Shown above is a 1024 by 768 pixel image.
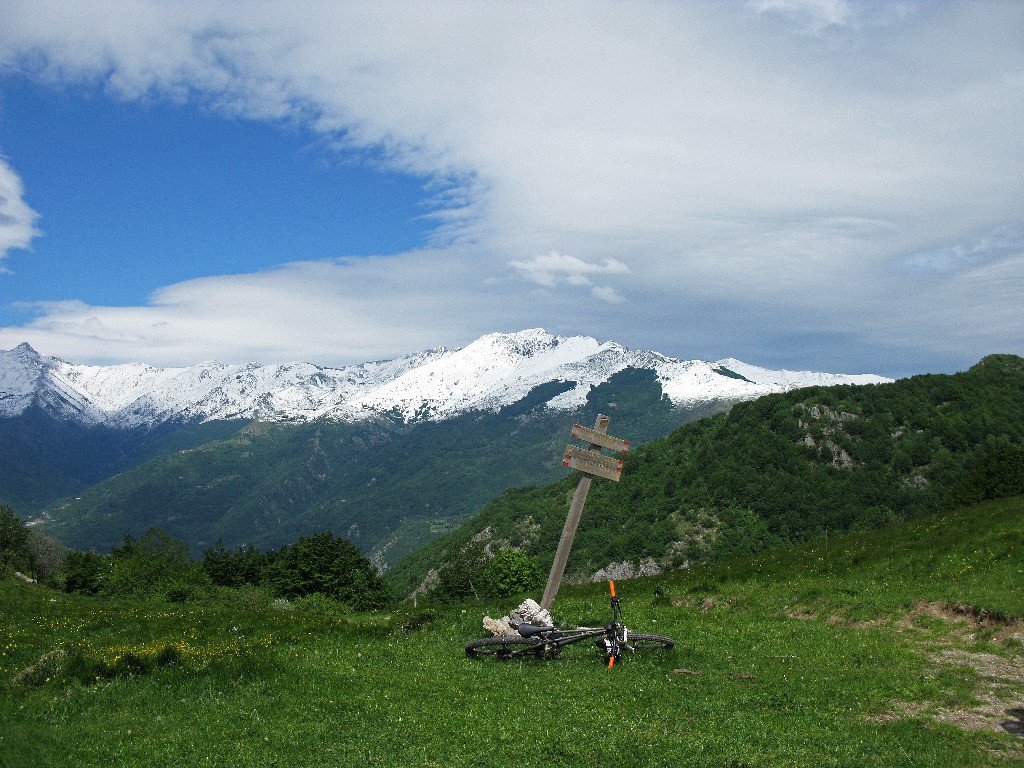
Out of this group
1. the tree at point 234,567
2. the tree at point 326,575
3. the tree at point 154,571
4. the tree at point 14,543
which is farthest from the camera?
the tree at point 14,543

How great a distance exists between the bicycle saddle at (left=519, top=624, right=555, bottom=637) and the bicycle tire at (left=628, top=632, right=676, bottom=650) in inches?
99.0

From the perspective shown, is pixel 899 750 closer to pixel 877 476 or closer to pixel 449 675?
pixel 449 675

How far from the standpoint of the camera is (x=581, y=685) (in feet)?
63.3

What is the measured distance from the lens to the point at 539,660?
22.4 meters

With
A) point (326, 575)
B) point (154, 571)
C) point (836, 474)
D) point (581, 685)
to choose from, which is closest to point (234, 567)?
point (154, 571)

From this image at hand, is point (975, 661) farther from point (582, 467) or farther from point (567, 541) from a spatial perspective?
point (582, 467)

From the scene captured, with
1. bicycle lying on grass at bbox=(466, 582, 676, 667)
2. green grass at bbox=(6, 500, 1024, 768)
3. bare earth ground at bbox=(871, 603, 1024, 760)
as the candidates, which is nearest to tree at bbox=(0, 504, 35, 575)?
green grass at bbox=(6, 500, 1024, 768)

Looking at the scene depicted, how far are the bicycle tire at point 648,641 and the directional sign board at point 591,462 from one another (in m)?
6.05

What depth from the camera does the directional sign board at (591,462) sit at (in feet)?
88.0

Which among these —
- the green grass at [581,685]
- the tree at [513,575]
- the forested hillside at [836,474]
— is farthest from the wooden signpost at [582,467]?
the forested hillside at [836,474]

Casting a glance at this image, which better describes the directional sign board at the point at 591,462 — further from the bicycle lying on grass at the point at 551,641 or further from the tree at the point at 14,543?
the tree at the point at 14,543

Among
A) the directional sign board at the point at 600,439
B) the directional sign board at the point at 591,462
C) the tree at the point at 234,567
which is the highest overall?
the directional sign board at the point at 600,439

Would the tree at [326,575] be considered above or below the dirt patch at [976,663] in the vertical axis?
below

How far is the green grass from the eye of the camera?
14.5 m
